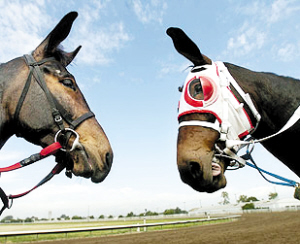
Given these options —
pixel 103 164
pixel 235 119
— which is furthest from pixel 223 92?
pixel 103 164

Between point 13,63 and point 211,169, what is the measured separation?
2.48m

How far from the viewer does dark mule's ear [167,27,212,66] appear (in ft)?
11.0

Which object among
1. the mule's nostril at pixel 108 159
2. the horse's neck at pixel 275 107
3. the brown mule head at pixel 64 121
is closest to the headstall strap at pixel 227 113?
the horse's neck at pixel 275 107

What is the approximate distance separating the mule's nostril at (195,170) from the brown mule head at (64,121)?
35.1 inches

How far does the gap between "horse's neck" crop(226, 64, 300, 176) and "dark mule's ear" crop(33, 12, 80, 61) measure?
196cm

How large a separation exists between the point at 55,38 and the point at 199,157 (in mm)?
2169

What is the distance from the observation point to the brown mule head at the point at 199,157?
2.76 metres

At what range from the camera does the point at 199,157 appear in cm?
276

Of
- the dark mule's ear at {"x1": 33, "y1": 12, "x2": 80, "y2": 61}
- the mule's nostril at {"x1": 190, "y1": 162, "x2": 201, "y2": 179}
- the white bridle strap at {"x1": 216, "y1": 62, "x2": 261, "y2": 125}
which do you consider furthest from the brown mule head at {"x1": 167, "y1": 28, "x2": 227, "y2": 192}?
the dark mule's ear at {"x1": 33, "y1": 12, "x2": 80, "y2": 61}

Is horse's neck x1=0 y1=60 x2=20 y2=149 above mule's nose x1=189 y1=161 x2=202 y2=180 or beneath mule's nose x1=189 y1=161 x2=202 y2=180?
above

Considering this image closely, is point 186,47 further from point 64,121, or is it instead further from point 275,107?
point 64,121

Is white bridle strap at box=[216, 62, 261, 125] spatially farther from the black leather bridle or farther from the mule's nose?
the black leather bridle

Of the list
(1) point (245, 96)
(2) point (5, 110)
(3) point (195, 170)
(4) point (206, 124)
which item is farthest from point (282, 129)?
(2) point (5, 110)

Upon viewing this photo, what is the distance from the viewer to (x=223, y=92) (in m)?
3.13
